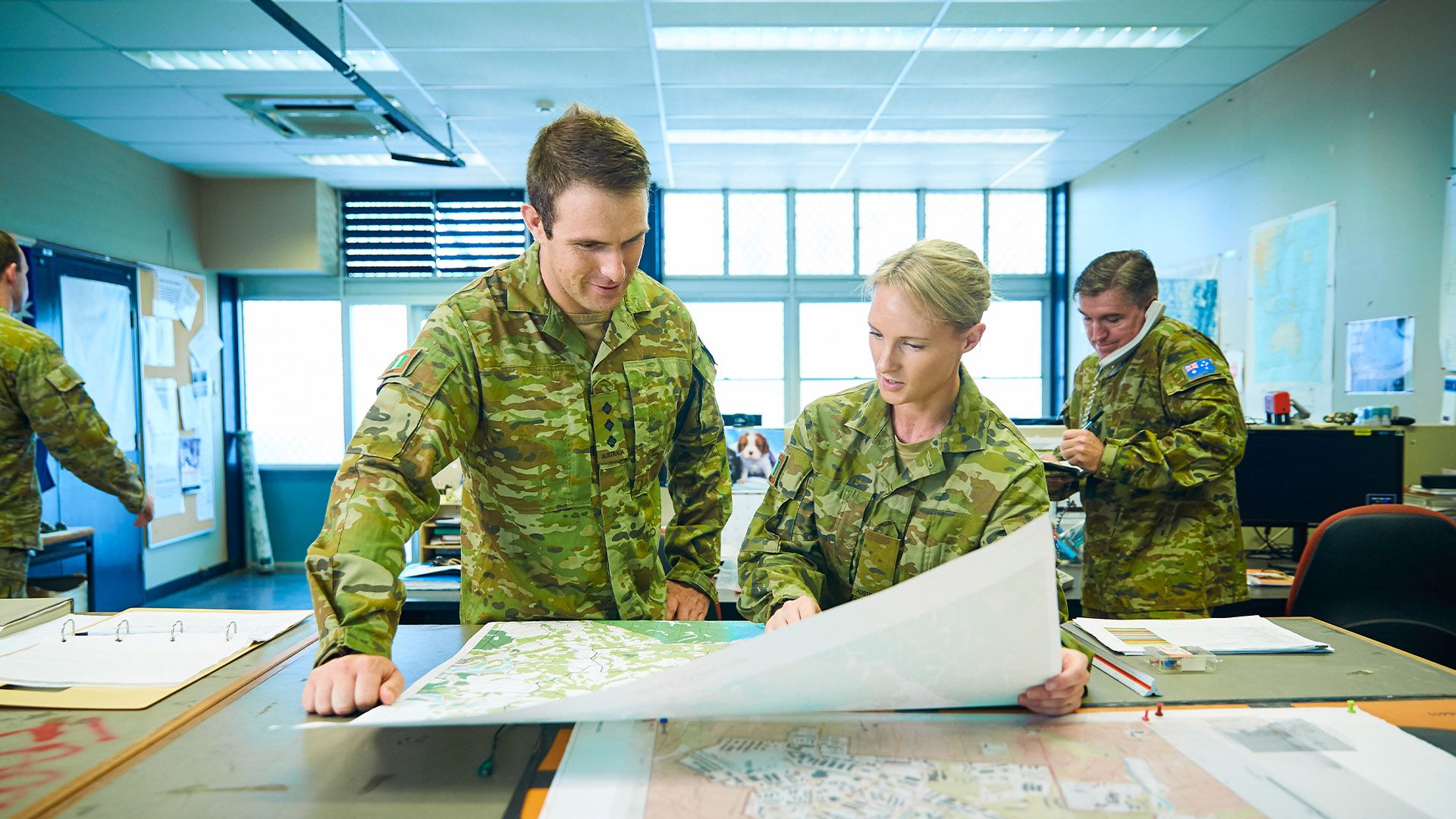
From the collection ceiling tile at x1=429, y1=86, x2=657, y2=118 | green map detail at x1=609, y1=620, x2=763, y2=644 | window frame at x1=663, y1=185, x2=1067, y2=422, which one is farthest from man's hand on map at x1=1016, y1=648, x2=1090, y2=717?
window frame at x1=663, y1=185, x2=1067, y2=422

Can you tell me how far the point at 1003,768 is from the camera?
708 mm

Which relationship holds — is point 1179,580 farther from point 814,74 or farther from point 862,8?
point 814,74

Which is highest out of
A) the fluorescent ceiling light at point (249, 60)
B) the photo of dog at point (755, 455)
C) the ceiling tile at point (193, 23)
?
the fluorescent ceiling light at point (249, 60)

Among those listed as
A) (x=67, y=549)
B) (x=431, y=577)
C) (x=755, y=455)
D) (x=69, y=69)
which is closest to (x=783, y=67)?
(x=755, y=455)

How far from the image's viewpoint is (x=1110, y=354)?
6.86ft

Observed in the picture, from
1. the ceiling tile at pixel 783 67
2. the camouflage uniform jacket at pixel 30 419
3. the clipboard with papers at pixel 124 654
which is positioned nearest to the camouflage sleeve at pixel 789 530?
the clipboard with papers at pixel 124 654

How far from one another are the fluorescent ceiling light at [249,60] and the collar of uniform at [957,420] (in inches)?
132

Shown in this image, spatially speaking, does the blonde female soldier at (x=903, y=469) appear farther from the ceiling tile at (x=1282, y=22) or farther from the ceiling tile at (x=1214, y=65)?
the ceiling tile at (x=1214, y=65)

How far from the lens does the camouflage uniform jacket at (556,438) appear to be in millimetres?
1215

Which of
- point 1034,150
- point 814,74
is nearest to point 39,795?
point 814,74

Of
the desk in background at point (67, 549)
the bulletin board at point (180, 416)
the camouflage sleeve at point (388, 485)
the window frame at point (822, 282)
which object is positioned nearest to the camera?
the camouflage sleeve at point (388, 485)

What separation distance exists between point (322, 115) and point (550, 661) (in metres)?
4.00

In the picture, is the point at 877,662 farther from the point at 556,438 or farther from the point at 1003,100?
the point at 1003,100

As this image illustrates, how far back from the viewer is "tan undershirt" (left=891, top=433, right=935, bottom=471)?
1.27 meters
